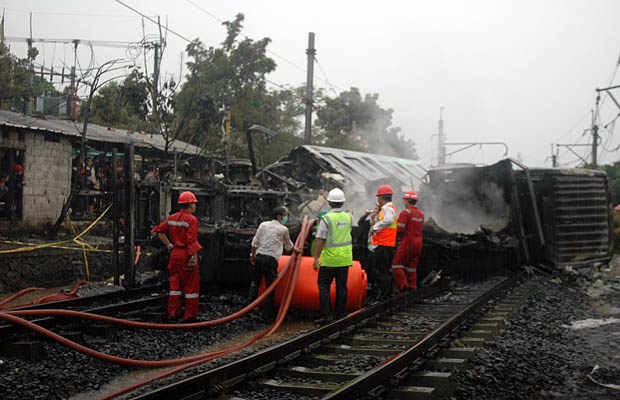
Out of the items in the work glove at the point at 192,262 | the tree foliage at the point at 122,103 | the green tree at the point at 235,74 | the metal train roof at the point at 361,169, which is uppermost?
the green tree at the point at 235,74

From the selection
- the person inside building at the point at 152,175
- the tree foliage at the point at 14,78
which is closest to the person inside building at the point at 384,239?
the person inside building at the point at 152,175

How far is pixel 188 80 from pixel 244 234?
1983 centimetres

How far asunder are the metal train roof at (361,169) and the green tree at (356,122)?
14.7m

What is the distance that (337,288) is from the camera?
724cm

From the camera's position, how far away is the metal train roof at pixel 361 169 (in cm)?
1585

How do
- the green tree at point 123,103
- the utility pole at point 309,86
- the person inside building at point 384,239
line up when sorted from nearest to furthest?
the person inside building at point 384,239, the green tree at point 123,103, the utility pole at point 309,86

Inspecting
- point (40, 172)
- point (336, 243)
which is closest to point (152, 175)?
point (40, 172)

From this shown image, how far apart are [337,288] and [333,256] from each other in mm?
478

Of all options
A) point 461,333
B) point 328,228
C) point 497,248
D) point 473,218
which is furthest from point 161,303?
point 473,218

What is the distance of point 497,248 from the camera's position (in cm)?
1180

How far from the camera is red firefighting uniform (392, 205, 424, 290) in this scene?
8.98m

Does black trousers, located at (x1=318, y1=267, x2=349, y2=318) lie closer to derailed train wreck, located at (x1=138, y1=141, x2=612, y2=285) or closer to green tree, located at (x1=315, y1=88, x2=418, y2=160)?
derailed train wreck, located at (x1=138, y1=141, x2=612, y2=285)

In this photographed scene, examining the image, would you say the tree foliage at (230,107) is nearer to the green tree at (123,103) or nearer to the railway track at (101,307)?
the green tree at (123,103)

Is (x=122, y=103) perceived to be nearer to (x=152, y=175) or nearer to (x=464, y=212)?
(x=152, y=175)
